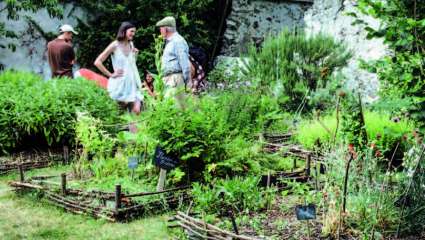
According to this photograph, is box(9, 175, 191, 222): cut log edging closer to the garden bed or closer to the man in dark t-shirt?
the garden bed

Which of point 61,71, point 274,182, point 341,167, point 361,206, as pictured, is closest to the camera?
point 361,206

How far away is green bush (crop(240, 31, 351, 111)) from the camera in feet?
27.2

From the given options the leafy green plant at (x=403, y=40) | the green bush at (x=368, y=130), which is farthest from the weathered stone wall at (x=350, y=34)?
the leafy green plant at (x=403, y=40)

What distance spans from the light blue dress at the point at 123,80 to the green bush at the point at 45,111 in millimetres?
1105

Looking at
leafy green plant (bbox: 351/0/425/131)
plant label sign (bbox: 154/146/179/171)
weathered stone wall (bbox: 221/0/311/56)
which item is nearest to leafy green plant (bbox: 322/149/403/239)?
leafy green plant (bbox: 351/0/425/131)

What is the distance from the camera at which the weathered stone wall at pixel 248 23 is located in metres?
11.8

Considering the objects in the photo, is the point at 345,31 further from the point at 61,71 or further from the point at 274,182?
the point at 274,182

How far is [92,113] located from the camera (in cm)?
596

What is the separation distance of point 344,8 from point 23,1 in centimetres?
544

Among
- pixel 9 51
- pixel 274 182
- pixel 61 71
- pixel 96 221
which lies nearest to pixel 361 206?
pixel 274 182

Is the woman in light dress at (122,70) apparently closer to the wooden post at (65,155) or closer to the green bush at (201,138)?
the wooden post at (65,155)

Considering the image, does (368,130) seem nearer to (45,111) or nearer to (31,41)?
(45,111)

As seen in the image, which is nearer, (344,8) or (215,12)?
(344,8)

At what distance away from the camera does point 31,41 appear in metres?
10.4
